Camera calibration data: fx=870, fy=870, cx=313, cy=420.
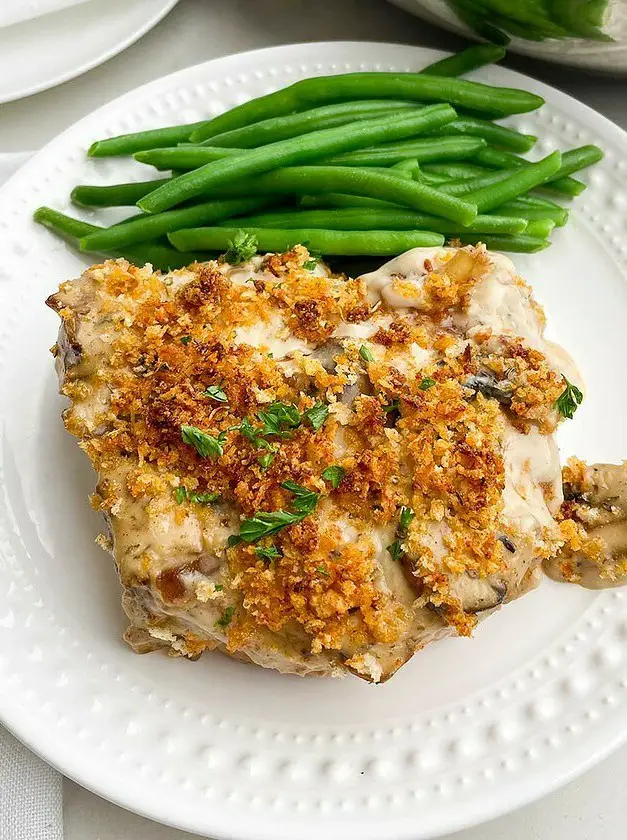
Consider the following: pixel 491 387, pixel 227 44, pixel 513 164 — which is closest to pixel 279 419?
pixel 491 387

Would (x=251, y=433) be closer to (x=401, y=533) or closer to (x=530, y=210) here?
(x=401, y=533)

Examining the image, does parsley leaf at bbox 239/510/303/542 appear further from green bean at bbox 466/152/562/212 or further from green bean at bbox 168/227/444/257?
green bean at bbox 466/152/562/212

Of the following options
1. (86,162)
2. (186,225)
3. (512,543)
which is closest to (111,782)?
(512,543)

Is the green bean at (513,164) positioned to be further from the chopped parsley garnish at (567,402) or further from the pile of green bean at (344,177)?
the chopped parsley garnish at (567,402)

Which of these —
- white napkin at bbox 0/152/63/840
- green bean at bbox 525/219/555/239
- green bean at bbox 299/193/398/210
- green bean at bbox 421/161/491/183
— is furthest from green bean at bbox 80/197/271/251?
white napkin at bbox 0/152/63/840

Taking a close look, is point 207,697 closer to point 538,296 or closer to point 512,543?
point 512,543

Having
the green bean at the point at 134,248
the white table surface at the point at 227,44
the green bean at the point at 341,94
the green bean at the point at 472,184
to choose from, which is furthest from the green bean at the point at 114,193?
the green bean at the point at 472,184
